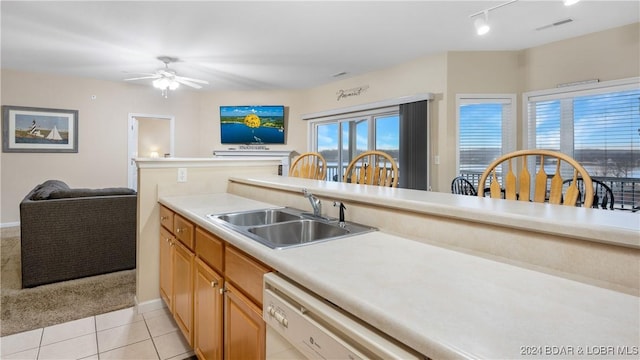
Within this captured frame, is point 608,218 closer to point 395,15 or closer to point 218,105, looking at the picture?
point 395,15

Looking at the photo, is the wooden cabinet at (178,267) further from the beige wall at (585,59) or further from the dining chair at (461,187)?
the beige wall at (585,59)

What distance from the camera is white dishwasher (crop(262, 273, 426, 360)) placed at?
2.27ft

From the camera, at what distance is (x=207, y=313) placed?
1.59 m

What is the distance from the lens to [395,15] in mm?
3416

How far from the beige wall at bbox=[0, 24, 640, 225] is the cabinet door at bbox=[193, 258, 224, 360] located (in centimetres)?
379

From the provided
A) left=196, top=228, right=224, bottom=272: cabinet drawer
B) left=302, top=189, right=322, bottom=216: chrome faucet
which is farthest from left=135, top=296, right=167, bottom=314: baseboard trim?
left=302, top=189, right=322, bottom=216: chrome faucet

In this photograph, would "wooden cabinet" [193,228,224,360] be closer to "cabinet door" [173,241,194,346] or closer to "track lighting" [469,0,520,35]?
"cabinet door" [173,241,194,346]

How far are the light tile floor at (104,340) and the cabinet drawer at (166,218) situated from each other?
27.9 inches

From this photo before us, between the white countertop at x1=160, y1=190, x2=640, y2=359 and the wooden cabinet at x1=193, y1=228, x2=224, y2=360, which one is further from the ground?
the white countertop at x1=160, y1=190, x2=640, y2=359

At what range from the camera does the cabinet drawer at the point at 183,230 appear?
184 centimetres

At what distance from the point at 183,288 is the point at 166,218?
2.00 ft

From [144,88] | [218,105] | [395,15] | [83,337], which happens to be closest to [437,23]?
[395,15]

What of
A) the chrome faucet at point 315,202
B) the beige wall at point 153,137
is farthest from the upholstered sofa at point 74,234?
the beige wall at point 153,137

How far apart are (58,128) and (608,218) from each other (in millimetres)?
7303
